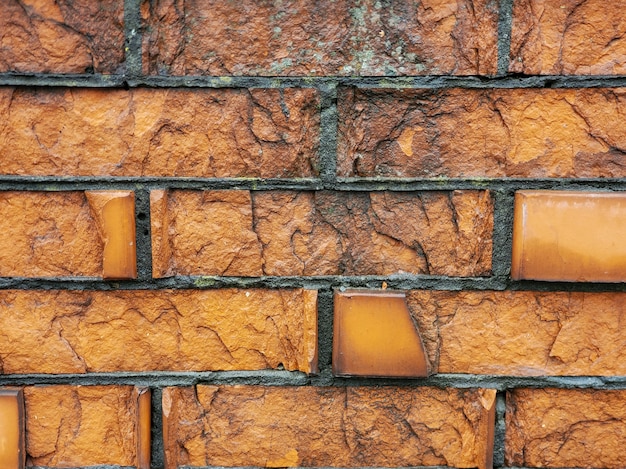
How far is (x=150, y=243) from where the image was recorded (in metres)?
0.62

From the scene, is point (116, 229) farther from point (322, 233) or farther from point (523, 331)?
point (523, 331)

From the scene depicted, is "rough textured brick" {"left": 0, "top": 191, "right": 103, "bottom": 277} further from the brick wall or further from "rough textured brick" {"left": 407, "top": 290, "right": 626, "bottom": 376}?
"rough textured brick" {"left": 407, "top": 290, "right": 626, "bottom": 376}

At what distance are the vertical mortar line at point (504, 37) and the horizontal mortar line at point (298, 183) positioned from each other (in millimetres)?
136

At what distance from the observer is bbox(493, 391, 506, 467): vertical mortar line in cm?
65

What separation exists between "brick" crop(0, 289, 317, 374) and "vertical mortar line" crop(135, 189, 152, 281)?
0.03 meters

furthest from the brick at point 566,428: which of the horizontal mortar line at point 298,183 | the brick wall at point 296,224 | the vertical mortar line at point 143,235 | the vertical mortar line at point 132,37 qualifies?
the vertical mortar line at point 132,37

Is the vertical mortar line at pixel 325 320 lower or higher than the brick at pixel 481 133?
lower

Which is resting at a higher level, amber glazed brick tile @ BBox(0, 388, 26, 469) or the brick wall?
the brick wall

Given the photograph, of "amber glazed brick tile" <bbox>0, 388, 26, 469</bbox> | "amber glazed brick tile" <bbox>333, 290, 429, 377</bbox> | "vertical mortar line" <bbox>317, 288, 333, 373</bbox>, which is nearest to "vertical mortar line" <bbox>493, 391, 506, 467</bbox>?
"amber glazed brick tile" <bbox>333, 290, 429, 377</bbox>

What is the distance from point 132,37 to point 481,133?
0.44 meters

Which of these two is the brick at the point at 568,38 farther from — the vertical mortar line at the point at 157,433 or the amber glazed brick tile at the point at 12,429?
the amber glazed brick tile at the point at 12,429

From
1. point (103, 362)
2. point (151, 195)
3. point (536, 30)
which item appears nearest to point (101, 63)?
point (151, 195)

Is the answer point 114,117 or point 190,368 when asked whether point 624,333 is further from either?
point 114,117

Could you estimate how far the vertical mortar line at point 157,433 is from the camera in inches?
25.4
